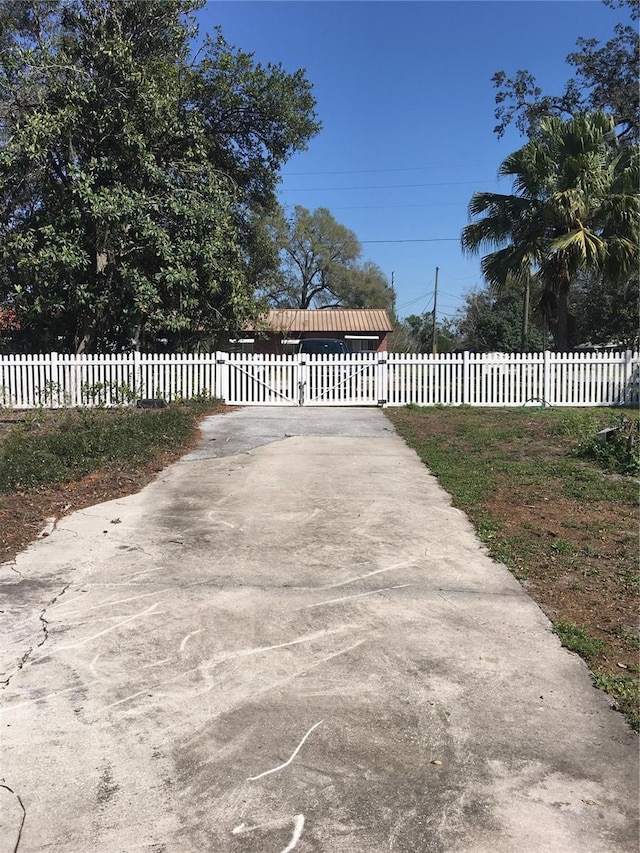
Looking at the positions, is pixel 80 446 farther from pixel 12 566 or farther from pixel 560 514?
pixel 560 514

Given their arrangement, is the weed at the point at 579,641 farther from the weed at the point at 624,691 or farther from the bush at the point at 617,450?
the bush at the point at 617,450

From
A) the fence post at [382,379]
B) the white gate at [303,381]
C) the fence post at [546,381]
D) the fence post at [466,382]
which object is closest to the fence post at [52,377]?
the white gate at [303,381]

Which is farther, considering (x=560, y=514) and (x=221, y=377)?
(x=221, y=377)

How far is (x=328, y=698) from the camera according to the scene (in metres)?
3.32

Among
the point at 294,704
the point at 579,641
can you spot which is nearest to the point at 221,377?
the point at 579,641

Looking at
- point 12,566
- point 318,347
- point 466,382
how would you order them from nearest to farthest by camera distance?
point 12,566
point 466,382
point 318,347

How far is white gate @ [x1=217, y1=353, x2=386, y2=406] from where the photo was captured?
16.9m

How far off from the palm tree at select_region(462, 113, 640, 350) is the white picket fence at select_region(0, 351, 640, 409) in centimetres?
248

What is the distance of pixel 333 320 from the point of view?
124 ft

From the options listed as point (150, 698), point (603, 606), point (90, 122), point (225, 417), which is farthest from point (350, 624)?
point (90, 122)

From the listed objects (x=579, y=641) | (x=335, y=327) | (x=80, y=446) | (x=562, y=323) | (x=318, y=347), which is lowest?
(x=579, y=641)

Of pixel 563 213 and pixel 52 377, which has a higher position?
pixel 563 213

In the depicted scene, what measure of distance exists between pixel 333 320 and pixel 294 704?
35.2 meters

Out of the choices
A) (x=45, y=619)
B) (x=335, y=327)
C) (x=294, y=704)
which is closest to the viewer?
(x=294, y=704)
